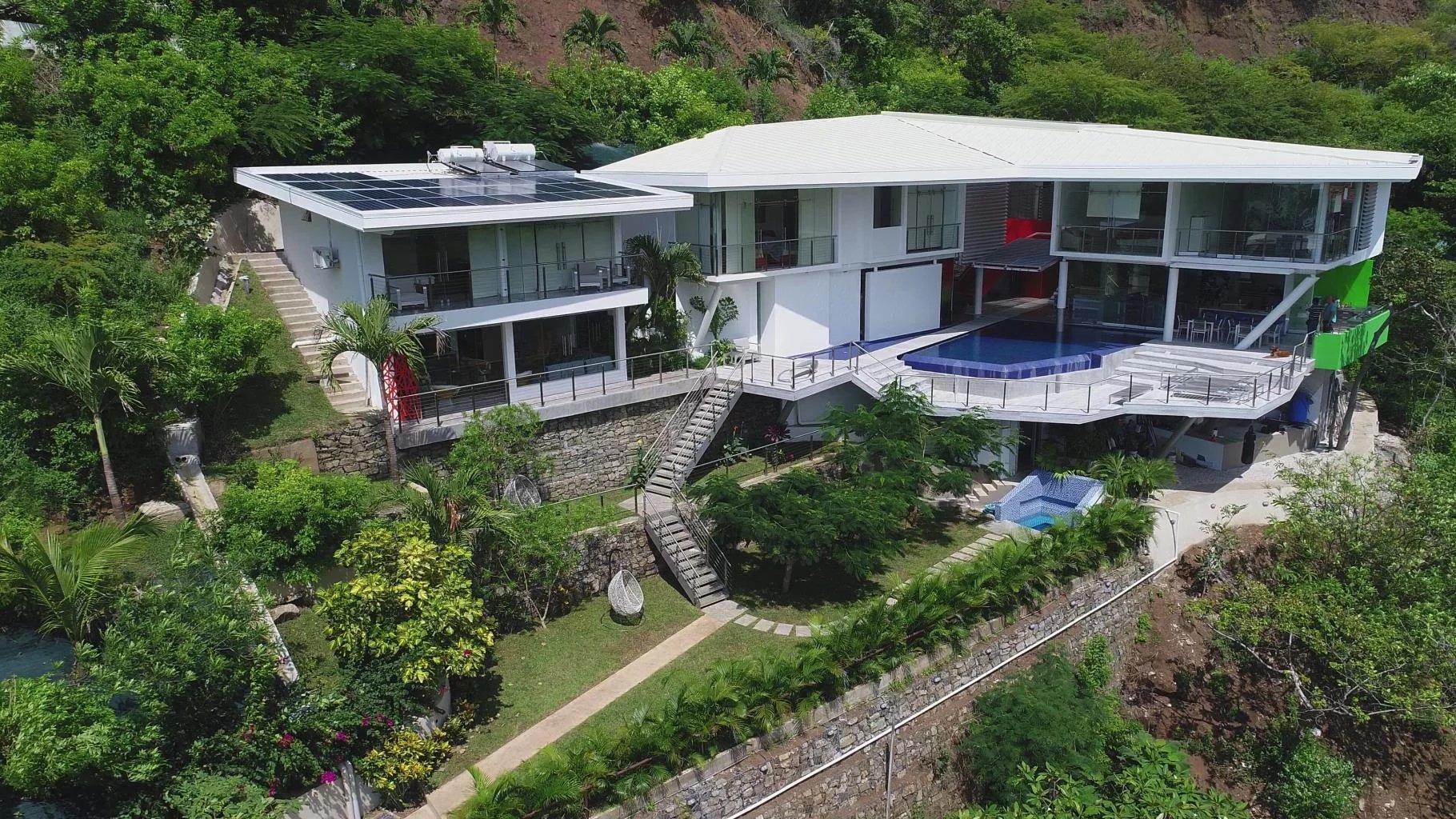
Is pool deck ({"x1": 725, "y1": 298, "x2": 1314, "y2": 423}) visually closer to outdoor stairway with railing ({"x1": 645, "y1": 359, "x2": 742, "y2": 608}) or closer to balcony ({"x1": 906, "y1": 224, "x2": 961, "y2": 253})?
outdoor stairway with railing ({"x1": 645, "y1": 359, "x2": 742, "y2": 608})

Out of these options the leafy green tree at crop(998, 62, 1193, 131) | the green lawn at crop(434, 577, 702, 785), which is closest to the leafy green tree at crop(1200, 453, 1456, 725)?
the green lawn at crop(434, 577, 702, 785)

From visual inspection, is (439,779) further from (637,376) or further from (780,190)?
(780,190)

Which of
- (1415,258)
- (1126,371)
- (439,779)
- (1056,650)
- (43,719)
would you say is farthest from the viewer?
(1415,258)

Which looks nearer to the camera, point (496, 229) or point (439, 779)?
point (439, 779)

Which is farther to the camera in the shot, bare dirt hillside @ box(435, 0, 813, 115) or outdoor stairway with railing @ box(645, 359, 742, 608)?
bare dirt hillside @ box(435, 0, 813, 115)

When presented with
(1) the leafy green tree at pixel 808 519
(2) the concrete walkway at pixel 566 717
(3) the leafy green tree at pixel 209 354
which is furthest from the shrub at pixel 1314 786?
(3) the leafy green tree at pixel 209 354

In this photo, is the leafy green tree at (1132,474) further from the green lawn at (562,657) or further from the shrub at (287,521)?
the shrub at (287,521)

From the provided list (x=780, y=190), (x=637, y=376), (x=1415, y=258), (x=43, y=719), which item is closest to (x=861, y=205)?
(x=780, y=190)
